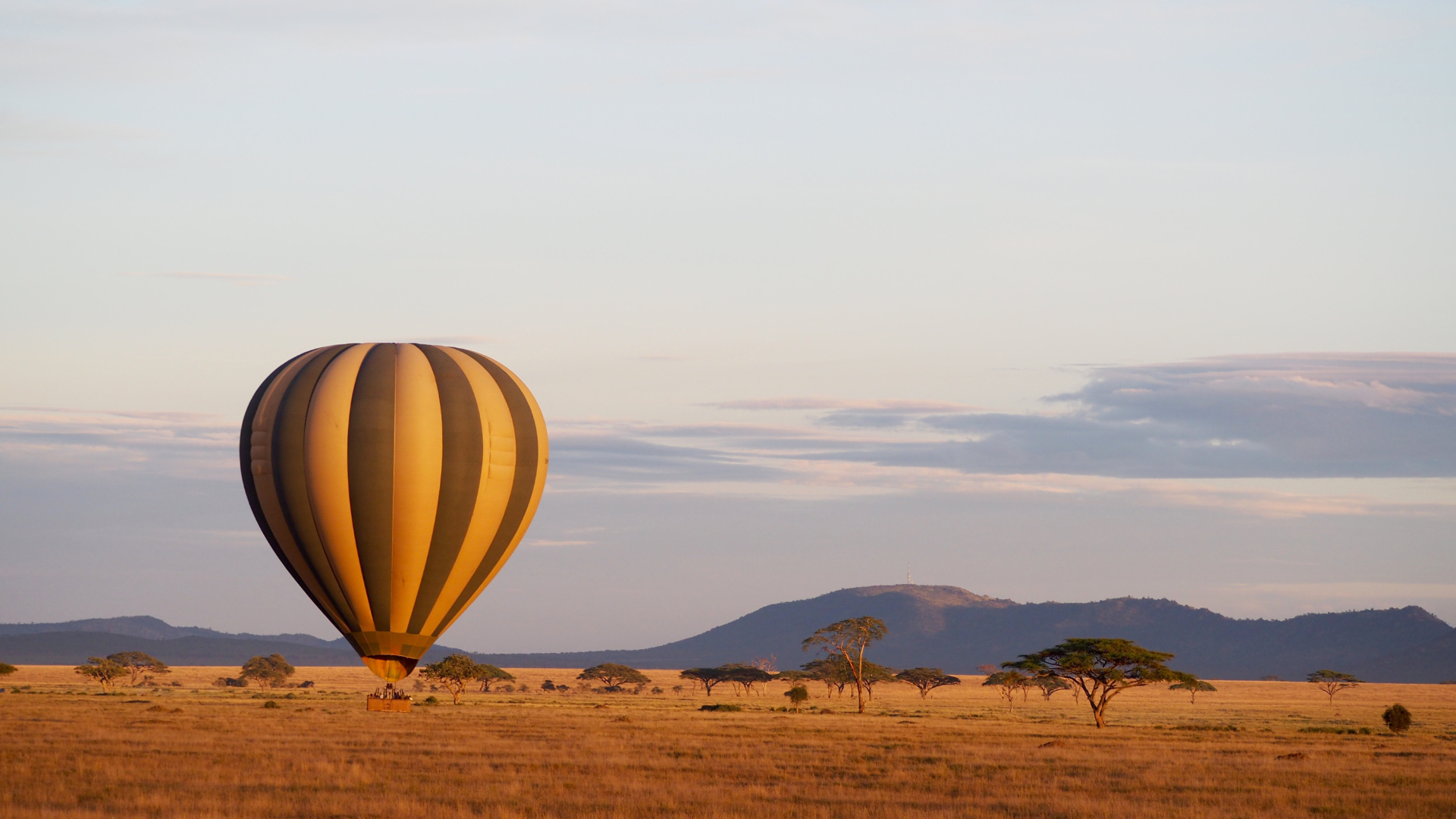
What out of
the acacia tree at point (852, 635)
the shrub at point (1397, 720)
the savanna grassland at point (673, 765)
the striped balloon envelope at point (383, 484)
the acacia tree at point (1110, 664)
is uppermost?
the striped balloon envelope at point (383, 484)

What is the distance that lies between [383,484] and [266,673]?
273ft

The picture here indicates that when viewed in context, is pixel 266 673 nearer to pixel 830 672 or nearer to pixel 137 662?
pixel 137 662

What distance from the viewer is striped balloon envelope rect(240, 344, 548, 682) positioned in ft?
128

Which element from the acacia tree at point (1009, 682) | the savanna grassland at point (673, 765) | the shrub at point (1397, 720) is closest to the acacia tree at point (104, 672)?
the savanna grassland at point (673, 765)

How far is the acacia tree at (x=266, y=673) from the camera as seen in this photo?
11475 cm

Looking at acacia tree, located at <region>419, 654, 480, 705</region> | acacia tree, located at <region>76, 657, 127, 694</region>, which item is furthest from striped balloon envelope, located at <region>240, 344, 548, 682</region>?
acacia tree, located at <region>76, 657, 127, 694</region>

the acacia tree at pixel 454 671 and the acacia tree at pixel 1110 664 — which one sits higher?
the acacia tree at pixel 1110 664

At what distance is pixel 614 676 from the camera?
12556cm

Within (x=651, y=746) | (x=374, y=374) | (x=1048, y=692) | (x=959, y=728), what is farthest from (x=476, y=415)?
(x=1048, y=692)

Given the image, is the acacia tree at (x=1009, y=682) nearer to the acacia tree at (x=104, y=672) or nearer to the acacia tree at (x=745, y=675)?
the acacia tree at (x=745, y=675)

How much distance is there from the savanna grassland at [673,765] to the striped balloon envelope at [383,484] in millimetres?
3872

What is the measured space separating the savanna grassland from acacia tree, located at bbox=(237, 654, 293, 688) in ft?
170

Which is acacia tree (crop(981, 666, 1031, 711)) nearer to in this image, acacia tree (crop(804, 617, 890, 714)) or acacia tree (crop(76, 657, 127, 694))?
acacia tree (crop(804, 617, 890, 714))

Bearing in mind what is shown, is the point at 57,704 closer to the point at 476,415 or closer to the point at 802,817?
the point at 476,415
